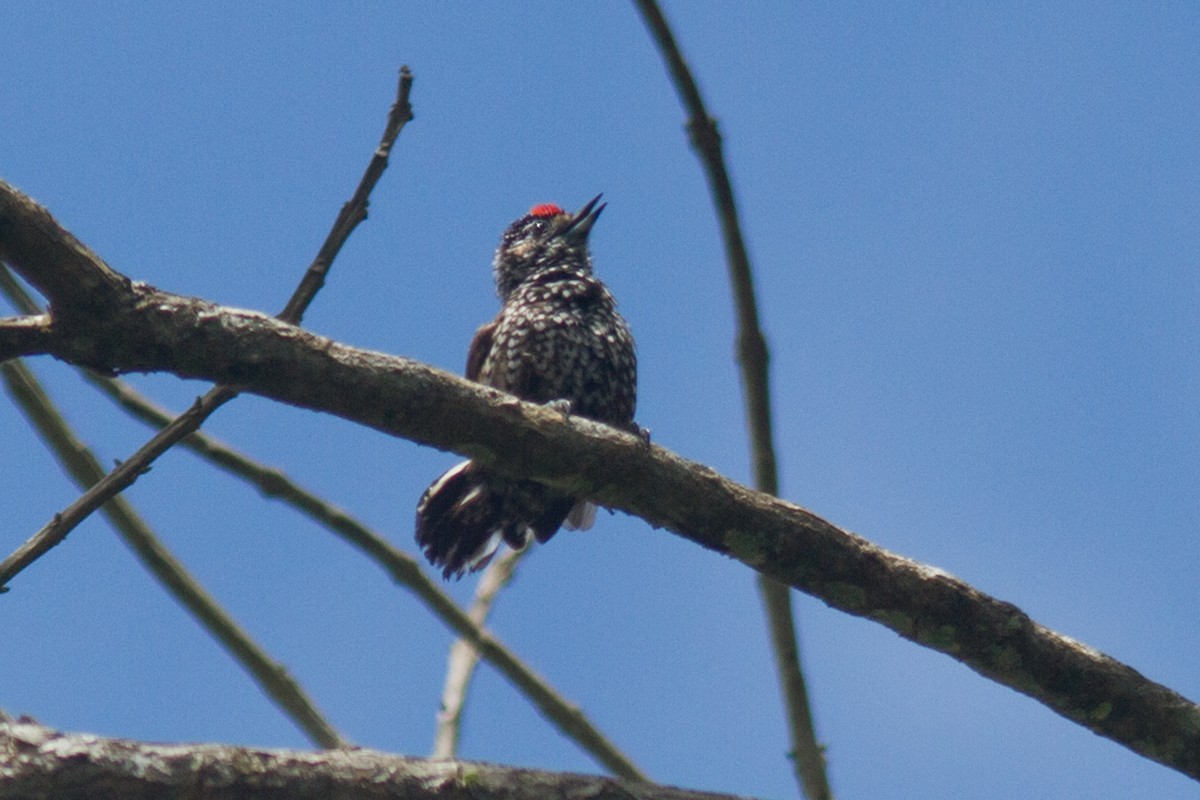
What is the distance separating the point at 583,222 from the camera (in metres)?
7.29

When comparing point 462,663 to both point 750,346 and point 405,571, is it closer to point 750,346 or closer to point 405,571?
point 405,571

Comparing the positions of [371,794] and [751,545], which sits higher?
[751,545]

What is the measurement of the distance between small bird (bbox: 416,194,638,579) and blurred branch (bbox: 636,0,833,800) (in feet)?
6.29

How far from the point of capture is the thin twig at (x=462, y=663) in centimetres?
507

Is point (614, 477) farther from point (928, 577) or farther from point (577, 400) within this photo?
point (577, 400)

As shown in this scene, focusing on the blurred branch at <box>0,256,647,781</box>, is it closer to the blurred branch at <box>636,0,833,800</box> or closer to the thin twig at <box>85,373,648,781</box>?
the thin twig at <box>85,373,648,781</box>

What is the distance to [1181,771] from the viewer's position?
3.93 metres

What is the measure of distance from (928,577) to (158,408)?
2301mm

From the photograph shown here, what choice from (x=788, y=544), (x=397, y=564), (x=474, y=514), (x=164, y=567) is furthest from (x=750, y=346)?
(x=474, y=514)

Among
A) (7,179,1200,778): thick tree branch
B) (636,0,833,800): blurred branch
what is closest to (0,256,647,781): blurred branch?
(636,0,833,800): blurred branch

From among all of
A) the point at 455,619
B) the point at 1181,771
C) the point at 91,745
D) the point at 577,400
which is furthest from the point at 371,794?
the point at 577,400

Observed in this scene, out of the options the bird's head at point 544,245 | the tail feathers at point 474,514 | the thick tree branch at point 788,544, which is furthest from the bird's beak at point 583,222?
the thick tree branch at point 788,544

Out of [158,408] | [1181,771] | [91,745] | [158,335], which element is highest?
[158,408]

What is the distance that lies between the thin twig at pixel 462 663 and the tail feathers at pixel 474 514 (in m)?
0.10
